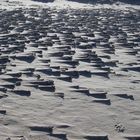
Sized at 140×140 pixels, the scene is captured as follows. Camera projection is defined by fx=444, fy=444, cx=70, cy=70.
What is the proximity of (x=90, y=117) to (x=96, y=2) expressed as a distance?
4734cm

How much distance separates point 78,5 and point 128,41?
28.9 m

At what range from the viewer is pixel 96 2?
58969 millimetres

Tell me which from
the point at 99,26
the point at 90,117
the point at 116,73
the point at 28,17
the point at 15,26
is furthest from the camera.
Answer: the point at 28,17

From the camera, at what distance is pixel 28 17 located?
38.6 m

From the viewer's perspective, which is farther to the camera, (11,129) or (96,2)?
(96,2)

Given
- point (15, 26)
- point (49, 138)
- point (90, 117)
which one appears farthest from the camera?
point (15, 26)

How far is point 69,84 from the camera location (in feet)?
53.8

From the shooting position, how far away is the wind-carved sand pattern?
11977 millimetres

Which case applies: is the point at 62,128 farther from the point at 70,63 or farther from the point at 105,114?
the point at 70,63

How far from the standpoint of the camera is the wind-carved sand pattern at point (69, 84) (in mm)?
11977

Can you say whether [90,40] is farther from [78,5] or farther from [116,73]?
[78,5]

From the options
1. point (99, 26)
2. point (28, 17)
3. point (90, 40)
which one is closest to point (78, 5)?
point (28, 17)

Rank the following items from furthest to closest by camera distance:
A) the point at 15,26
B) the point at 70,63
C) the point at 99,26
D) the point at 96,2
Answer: the point at 96,2 < the point at 99,26 < the point at 15,26 < the point at 70,63

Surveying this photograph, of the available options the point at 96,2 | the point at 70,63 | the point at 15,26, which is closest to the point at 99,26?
the point at 15,26
